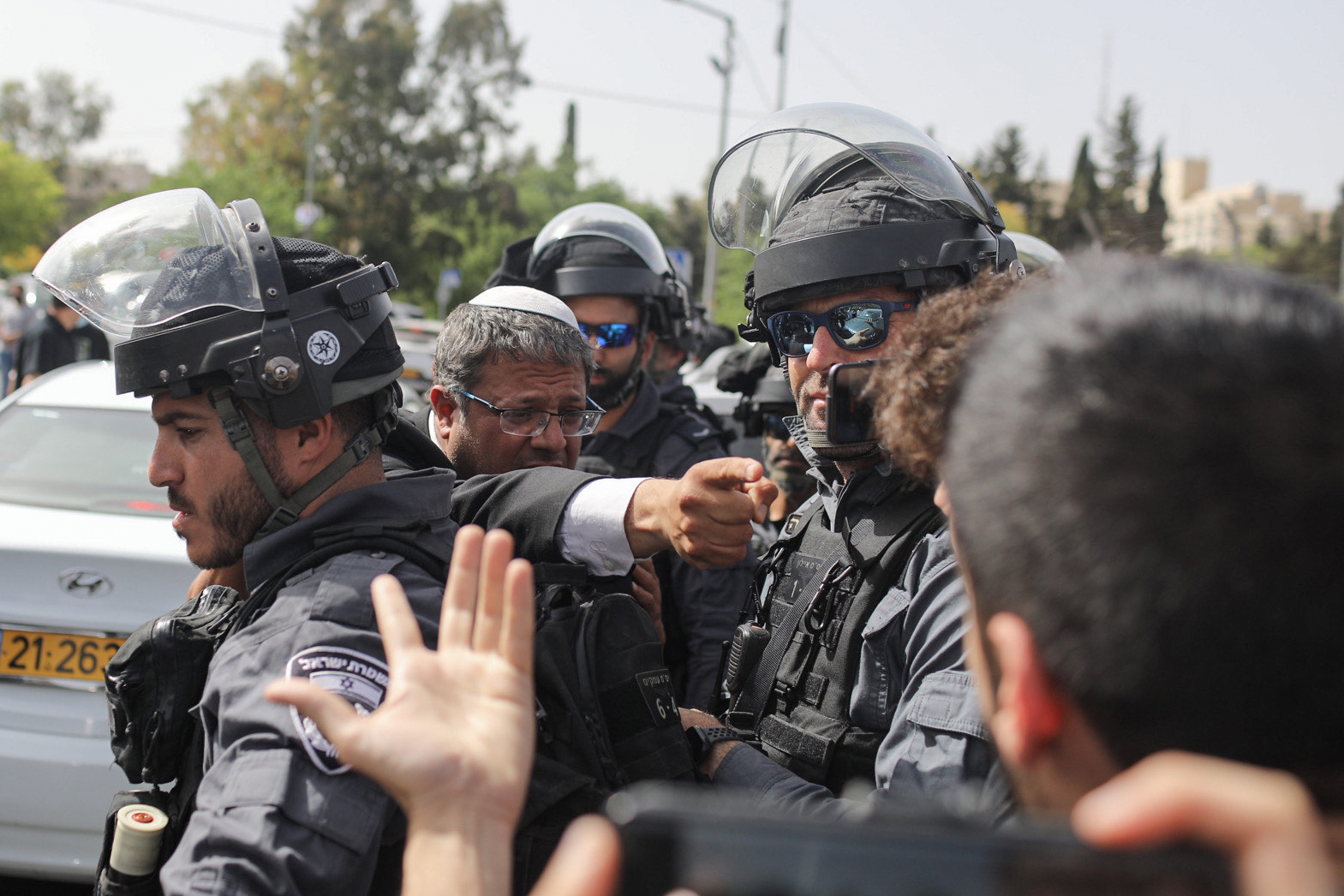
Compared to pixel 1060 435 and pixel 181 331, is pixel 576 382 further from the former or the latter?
pixel 1060 435

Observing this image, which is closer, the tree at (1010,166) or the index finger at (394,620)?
the index finger at (394,620)

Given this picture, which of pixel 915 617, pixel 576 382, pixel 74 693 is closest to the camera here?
pixel 915 617

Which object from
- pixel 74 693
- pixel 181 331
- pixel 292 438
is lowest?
pixel 74 693

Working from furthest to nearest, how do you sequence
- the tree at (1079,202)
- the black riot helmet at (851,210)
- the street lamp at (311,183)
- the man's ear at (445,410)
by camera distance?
the tree at (1079,202) → the street lamp at (311,183) → the man's ear at (445,410) → the black riot helmet at (851,210)

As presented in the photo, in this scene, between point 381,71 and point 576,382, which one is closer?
point 576,382

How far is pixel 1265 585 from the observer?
740mm

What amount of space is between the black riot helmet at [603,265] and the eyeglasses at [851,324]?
2.24 m

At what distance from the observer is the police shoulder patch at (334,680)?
Answer: 4.89 feet

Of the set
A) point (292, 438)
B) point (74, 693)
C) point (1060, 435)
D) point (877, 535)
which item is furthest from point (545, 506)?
point (74, 693)

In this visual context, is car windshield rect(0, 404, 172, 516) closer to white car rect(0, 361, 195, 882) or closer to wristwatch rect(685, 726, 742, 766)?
white car rect(0, 361, 195, 882)

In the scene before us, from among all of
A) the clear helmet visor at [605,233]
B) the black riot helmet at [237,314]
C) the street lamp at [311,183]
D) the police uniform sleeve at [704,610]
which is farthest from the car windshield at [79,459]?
the street lamp at [311,183]

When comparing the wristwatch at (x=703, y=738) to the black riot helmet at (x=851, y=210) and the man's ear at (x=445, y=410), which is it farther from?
the man's ear at (x=445, y=410)

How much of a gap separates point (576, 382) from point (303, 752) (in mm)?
1792

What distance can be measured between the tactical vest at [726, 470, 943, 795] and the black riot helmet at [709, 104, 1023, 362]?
1.66 feet
